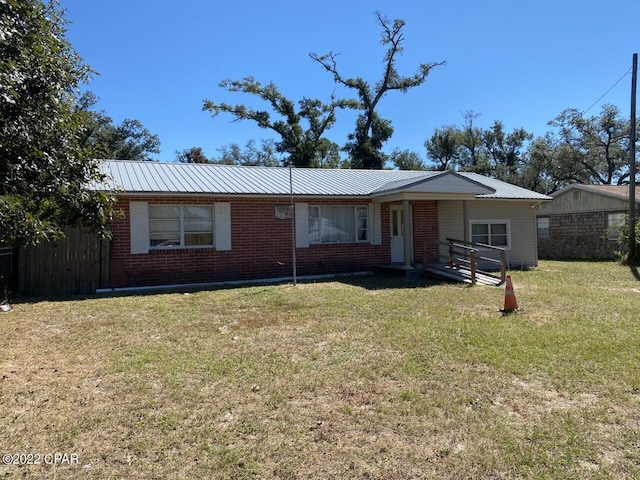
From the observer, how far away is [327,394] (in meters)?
4.35

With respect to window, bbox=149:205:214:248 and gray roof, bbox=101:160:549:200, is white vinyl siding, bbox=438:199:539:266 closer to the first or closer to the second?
gray roof, bbox=101:160:549:200

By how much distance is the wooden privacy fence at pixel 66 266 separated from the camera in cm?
1064

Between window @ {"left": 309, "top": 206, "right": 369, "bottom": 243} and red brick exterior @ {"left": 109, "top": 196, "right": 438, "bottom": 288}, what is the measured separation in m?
0.21

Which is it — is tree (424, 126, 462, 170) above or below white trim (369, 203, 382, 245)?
above

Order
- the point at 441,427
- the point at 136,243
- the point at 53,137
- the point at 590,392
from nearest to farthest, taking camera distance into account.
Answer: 1. the point at 441,427
2. the point at 590,392
3. the point at 53,137
4. the point at 136,243


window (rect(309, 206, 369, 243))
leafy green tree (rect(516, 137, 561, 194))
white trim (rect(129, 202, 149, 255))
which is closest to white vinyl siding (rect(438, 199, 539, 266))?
window (rect(309, 206, 369, 243))

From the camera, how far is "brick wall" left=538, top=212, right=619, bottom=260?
22.1m

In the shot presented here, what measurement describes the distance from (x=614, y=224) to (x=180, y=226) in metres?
19.8

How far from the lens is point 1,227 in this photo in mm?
4852

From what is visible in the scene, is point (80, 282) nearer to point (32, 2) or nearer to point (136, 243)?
point (136, 243)

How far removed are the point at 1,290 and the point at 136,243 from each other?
3.10 meters

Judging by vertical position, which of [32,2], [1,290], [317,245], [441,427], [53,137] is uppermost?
[32,2]

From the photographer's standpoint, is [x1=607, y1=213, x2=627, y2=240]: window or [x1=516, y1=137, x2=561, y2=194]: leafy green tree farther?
[x1=516, y1=137, x2=561, y2=194]: leafy green tree

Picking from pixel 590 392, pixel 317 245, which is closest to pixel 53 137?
pixel 590 392
